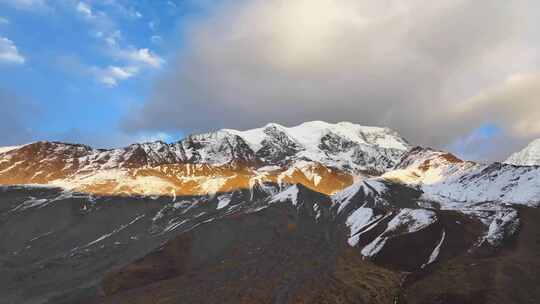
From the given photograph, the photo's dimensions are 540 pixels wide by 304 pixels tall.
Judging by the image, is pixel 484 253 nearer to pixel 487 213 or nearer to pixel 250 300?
pixel 487 213

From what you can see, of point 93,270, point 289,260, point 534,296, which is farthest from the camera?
point 93,270

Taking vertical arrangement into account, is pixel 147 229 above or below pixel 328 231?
above

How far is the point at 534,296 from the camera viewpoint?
8812cm

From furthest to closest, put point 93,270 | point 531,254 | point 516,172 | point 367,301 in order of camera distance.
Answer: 1. point 516,172
2. point 93,270
3. point 531,254
4. point 367,301

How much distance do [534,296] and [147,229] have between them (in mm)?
148275

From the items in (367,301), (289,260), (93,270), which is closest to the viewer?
(367,301)

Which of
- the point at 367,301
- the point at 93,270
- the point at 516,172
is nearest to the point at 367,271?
the point at 367,301

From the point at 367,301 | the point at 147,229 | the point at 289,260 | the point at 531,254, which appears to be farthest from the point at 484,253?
the point at 147,229

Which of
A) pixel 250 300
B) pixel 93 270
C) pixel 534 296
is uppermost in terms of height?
pixel 93 270

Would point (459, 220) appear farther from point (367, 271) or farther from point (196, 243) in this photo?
point (196, 243)

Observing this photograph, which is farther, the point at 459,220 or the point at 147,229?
the point at 147,229

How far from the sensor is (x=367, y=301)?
320ft

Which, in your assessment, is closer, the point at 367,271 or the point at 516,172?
the point at 367,271

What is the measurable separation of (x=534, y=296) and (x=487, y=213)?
6803cm
